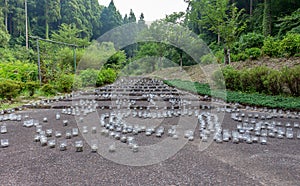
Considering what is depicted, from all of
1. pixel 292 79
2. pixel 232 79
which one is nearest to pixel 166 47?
pixel 232 79

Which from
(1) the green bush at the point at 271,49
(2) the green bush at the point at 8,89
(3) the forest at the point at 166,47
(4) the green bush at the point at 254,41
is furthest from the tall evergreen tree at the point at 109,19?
(2) the green bush at the point at 8,89

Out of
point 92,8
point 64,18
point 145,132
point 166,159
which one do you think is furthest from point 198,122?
point 92,8

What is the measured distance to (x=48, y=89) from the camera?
6914 mm

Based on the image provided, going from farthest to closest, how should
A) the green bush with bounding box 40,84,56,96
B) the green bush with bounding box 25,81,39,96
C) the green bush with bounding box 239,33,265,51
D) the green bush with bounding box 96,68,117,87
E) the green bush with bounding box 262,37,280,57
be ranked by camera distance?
the green bush with bounding box 239,33,265,51
the green bush with bounding box 96,68,117,87
the green bush with bounding box 262,37,280,57
the green bush with bounding box 40,84,56,96
the green bush with bounding box 25,81,39,96

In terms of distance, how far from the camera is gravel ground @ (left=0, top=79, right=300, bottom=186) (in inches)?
63.9

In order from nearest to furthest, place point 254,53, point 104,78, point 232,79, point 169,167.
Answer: point 169,167 < point 232,79 < point 254,53 < point 104,78

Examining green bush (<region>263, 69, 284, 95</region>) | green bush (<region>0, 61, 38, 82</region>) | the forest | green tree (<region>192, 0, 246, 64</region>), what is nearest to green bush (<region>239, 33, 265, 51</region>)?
the forest

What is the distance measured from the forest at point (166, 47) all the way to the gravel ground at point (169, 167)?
366 cm

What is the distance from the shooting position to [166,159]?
2055 mm

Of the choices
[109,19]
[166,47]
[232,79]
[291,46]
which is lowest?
[232,79]

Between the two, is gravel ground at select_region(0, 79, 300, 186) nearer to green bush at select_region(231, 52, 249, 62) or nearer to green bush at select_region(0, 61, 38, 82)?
green bush at select_region(0, 61, 38, 82)

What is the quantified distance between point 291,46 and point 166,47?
428 inches

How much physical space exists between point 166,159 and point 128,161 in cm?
34

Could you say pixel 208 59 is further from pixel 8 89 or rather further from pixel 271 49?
pixel 8 89
